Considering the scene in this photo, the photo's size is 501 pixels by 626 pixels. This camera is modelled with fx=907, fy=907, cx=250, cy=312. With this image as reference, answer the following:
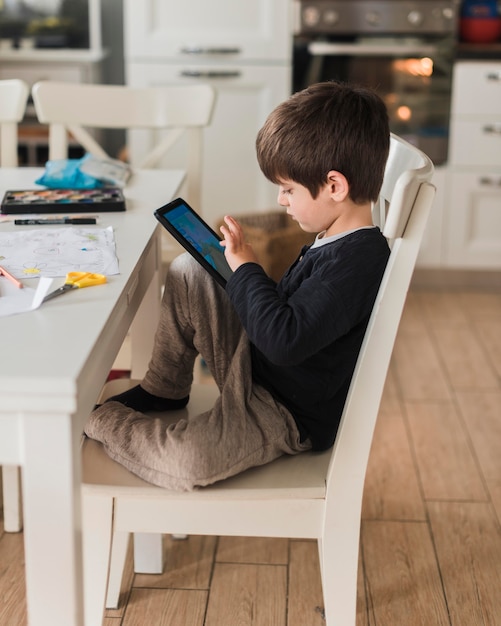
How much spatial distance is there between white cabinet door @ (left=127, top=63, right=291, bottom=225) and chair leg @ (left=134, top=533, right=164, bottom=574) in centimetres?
201

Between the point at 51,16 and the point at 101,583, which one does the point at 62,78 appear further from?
the point at 101,583

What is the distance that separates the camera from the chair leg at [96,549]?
1250 millimetres

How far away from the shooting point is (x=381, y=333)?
1167mm

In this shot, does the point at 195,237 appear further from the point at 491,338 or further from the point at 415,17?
the point at 415,17

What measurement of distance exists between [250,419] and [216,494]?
122 millimetres

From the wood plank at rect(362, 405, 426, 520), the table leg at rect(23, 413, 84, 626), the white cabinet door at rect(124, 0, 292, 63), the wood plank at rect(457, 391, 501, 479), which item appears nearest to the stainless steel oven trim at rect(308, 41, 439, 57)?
the white cabinet door at rect(124, 0, 292, 63)

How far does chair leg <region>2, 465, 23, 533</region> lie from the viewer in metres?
1.82

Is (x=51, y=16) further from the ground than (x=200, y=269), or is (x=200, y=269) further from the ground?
(x=51, y=16)

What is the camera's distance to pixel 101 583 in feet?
4.38

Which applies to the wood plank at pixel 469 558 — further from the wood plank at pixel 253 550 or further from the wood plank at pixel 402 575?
the wood plank at pixel 253 550

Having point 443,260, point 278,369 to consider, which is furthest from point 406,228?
point 443,260

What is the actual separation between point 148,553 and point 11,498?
33 cm

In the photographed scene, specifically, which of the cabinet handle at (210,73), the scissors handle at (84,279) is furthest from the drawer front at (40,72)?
the scissors handle at (84,279)

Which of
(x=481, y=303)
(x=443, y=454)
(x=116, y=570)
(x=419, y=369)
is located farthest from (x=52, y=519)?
(x=481, y=303)
